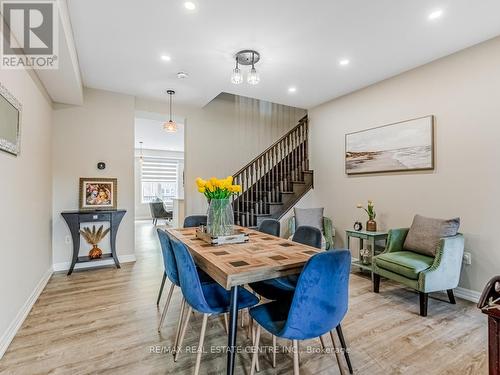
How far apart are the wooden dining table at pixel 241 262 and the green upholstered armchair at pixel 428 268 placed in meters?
1.39

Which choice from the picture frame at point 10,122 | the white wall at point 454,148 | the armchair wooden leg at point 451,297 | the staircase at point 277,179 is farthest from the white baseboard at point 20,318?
the white wall at point 454,148

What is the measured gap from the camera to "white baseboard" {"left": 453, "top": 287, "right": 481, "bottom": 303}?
2809 millimetres

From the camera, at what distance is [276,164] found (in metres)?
5.10

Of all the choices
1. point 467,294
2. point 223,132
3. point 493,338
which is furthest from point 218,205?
point 223,132

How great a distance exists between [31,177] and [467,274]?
4864 mm

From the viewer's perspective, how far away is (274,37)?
2.69 metres

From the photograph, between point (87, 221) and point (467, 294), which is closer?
point (467, 294)

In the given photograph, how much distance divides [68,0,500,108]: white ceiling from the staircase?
153cm

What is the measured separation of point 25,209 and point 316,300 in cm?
284

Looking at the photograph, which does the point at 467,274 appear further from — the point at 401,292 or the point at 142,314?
the point at 142,314

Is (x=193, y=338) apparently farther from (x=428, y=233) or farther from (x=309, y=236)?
(x=428, y=233)

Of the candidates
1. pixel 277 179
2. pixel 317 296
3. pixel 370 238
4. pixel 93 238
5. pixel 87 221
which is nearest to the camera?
pixel 317 296

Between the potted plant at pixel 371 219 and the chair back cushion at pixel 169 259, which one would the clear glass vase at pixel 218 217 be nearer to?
the chair back cushion at pixel 169 259

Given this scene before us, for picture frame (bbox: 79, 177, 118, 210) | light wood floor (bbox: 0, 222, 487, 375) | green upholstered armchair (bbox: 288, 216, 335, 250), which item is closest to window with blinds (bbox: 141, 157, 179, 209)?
picture frame (bbox: 79, 177, 118, 210)
